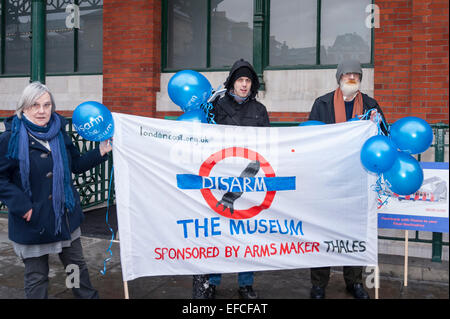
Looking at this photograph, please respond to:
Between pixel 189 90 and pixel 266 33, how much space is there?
4.12m

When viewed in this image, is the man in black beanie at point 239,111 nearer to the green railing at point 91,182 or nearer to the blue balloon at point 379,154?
the blue balloon at point 379,154

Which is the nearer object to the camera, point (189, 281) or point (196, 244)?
point (196, 244)

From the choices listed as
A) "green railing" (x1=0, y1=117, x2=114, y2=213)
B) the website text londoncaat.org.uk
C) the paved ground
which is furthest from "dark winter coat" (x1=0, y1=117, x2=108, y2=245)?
"green railing" (x1=0, y1=117, x2=114, y2=213)

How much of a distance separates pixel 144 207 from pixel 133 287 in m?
1.14

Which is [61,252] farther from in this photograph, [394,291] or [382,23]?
[382,23]

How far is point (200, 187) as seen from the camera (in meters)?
4.05

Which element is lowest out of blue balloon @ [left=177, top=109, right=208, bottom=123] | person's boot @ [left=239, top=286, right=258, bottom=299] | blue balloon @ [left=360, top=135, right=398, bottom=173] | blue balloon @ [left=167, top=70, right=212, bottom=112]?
person's boot @ [left=239, top=286, right=258, bottom=299]

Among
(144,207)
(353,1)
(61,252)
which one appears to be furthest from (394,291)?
(353,1)

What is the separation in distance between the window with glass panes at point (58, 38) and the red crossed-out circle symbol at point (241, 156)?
5.84 metres

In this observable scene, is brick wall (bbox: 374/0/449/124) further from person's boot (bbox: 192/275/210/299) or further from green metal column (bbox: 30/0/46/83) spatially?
green metal column (bbox: 30/0/46/83)

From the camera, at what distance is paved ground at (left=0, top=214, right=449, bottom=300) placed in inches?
175

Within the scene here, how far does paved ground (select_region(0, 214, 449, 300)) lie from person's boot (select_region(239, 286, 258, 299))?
0.41 feet

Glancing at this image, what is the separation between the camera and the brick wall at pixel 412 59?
632cm

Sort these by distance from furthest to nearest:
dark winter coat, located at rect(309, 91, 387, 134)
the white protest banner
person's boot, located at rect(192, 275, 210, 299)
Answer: dark winter coat, located at rect(309, 91, 387, 134) < person's boot, located at rect(192, 275, 210, 299) < the white protest banner
